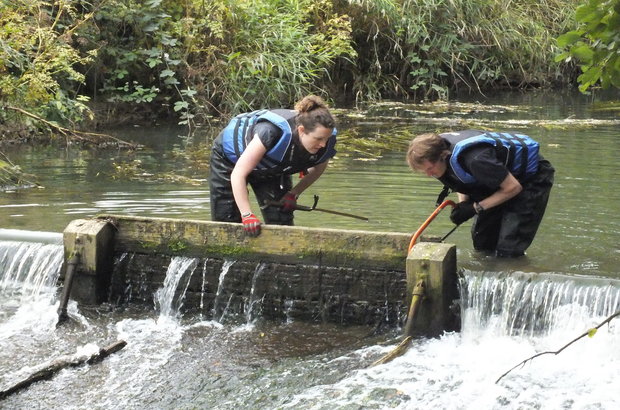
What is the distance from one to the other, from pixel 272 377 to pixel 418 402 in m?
0.84

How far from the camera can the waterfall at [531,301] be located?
228 inches

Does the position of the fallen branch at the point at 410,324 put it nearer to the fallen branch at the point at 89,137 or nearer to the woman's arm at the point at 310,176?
the woman's arm at the point at 310,176

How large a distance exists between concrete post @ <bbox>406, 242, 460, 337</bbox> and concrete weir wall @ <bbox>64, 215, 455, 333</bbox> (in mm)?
15

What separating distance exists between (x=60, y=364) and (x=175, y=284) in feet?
4.07

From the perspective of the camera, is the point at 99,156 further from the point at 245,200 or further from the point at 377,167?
the point at 245,200

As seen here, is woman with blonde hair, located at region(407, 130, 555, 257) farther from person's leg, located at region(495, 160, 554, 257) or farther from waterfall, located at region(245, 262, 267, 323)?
waterfall, located at region(245, 262, 267, 323)

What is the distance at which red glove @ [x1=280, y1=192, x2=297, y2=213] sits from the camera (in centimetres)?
668

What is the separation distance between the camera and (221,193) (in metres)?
6.70

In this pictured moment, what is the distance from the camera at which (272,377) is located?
545cm

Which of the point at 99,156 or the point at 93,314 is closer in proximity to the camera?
the point at 93,314

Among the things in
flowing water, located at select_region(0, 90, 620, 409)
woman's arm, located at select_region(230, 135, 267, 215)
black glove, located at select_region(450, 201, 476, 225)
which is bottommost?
flowing water, located at select_region(0, 90, 620, 409)

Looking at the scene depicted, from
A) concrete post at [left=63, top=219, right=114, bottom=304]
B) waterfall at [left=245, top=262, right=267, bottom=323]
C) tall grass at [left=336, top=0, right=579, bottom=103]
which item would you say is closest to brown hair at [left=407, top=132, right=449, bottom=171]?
waterfall at [left=245, top=262, right=267, bottom=323]

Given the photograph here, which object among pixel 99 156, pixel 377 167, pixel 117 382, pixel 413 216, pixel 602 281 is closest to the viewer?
pixel 117 382

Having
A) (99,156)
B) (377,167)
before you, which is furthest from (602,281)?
(99,156)
